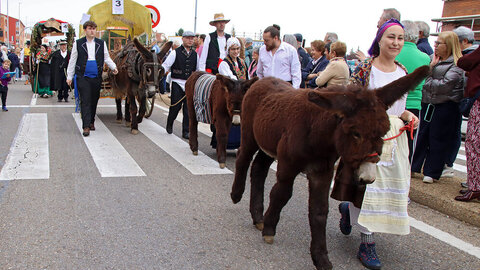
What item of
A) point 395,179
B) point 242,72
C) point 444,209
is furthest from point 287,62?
point 395,179

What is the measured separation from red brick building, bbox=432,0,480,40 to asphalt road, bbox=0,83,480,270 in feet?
30.9

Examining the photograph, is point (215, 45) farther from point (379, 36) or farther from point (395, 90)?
point (395, 90)

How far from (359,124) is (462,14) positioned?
577 inches

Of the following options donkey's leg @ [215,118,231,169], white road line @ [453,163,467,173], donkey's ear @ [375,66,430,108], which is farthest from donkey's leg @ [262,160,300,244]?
white road line @ [453,163,467,173]

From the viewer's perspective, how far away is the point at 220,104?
21.5 ft

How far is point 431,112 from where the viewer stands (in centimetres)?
573

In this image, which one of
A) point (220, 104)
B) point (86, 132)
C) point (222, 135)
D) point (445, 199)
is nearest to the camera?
point (445, 199)

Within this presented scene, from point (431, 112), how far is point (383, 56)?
8.25 ft

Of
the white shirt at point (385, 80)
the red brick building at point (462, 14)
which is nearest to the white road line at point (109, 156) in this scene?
the white shirt at point (385, 80)

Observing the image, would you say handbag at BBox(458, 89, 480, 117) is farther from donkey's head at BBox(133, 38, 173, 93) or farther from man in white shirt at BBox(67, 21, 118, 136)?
man in white shirt at BBox(67, 21, 118, 136)

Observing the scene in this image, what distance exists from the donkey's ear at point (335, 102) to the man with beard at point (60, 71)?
14.0 m

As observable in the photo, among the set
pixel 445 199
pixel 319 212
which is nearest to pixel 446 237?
pixel 445 199

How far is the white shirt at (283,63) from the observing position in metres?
6.89

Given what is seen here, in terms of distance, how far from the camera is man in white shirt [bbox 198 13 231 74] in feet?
28.3
